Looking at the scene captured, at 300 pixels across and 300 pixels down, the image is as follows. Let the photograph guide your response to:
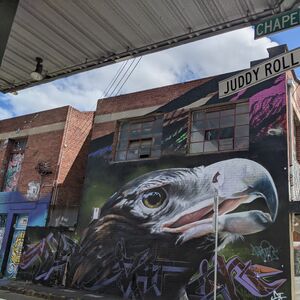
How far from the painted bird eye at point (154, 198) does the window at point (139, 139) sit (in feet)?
5.23

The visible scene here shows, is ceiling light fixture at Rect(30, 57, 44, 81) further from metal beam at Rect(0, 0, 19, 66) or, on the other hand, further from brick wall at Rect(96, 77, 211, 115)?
brick wall at Rect(96, 77, 211, 115)

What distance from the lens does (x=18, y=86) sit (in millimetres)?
4207

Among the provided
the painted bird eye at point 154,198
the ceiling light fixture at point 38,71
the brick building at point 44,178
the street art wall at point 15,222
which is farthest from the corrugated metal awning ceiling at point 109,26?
the street art wall at point 15,222

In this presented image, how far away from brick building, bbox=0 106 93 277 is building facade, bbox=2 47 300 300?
33.5 inches

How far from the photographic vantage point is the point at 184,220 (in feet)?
48.9

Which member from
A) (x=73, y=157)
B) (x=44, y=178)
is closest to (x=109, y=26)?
(x=44, y=178)

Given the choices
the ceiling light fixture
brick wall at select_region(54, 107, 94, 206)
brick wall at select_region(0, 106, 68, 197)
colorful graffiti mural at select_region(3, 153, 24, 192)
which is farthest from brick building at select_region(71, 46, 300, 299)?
the ceiling light fixture

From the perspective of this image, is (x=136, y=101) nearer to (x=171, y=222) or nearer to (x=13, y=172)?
(x=171, y=222)

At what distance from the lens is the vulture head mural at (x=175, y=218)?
13.7 metres

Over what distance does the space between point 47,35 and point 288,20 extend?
1.95 metres

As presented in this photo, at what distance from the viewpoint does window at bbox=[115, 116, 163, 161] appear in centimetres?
1703

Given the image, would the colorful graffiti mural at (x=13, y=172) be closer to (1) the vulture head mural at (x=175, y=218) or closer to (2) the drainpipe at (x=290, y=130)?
(1) the vulture head mural at (x=175, y=218)

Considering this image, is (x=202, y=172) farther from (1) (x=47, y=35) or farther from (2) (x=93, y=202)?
(1) (x=47, y=35)

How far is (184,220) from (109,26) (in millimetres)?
12314
